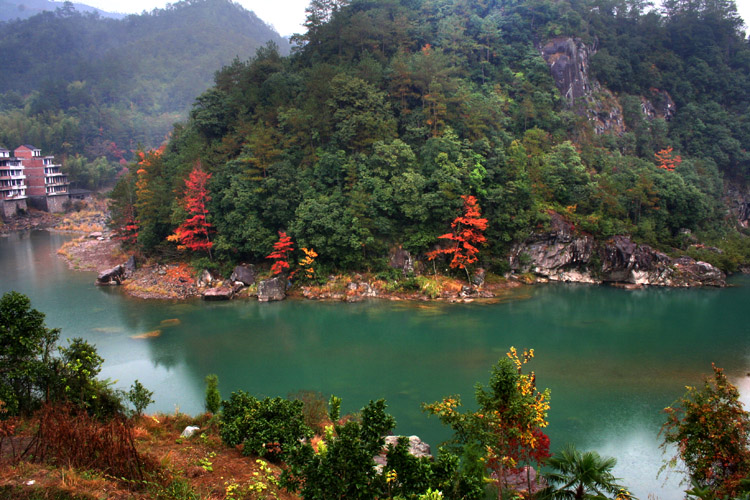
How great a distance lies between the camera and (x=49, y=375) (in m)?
8.54

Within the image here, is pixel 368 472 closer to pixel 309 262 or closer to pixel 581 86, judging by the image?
pixel 309 262

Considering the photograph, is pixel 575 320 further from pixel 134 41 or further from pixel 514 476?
pixel 134 41

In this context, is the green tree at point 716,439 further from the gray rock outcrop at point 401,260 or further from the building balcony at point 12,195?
the building balcony at point 12,195

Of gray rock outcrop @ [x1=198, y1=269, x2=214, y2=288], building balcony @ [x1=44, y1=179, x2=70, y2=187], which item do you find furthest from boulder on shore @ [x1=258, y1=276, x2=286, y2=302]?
building balcony @ [x1=44, y1=179, x2=70, y2=187]

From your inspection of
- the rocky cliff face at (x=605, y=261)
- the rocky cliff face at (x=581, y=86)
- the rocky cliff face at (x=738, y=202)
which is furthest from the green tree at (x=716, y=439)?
the rocky cliff face at (x=738, y=202)

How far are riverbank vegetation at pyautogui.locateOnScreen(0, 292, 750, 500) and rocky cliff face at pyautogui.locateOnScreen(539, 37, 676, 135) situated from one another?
25.1m

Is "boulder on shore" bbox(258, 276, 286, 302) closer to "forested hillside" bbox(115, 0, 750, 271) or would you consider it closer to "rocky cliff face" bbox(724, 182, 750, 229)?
"forested hillside" bbox(115, 0, 750, 271)

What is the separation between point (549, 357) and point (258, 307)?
1187 centimetres

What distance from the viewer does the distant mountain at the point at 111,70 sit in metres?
54.9

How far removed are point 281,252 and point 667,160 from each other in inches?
867

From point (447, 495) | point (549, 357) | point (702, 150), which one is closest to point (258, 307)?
point (549, 357)

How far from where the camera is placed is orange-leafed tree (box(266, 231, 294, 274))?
21.6 metres

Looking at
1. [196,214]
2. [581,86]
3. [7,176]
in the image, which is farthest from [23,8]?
[581,86]

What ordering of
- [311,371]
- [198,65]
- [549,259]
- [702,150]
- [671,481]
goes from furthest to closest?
[198,65] → [702,150] → [549,259] → [311,371] → [671,481]
